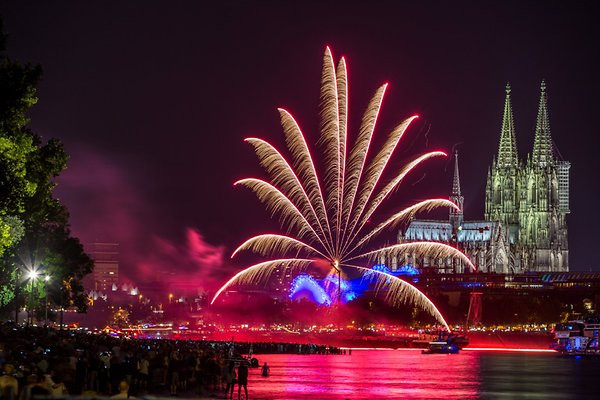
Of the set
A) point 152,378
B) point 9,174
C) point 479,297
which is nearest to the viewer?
point 152,378

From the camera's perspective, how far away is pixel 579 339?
118188 millimetres

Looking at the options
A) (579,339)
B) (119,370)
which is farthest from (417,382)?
(579,339)

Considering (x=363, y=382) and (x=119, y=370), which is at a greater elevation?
(x=119, y=370)

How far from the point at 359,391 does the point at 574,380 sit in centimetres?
2046

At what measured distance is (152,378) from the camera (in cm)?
4378

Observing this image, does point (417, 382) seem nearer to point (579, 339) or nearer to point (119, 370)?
point (119, 370)

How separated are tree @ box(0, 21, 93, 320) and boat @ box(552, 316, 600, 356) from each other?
55.0 m

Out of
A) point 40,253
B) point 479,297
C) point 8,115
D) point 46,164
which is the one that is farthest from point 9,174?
point 479,297

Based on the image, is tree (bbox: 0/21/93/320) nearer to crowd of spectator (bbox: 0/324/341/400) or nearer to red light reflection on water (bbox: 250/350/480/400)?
crowd of spectator (bbox: 0/324/341/400)

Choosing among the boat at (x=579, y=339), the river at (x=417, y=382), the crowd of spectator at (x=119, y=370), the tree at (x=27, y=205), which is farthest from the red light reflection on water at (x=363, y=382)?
the boat at (x=579, y=339)

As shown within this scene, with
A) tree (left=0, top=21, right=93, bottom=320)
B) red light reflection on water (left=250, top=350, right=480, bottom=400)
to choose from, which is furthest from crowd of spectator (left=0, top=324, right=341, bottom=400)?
tree (left=0, top=21, right=93, bottom=320)

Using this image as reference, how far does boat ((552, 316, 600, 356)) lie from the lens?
116 metres

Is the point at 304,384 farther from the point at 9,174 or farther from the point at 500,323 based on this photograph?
the point at 500,323

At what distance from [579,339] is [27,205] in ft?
241
